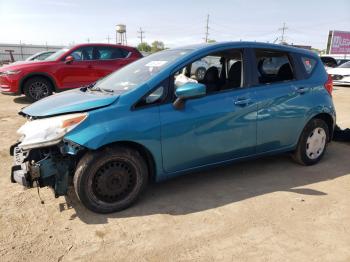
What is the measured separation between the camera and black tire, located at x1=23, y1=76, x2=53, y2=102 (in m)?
9.52

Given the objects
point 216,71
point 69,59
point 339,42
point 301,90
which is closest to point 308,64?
point 301,90

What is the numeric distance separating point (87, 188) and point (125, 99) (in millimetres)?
928

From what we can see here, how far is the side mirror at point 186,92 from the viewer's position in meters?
3.49

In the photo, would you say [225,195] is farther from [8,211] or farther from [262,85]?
[8,211]

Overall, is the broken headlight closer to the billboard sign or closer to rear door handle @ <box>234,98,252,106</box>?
rear door handle @ <box>234,98,252,106</box>

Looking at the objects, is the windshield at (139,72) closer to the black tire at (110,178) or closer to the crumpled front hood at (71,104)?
the crumpled front hood at (71,104)

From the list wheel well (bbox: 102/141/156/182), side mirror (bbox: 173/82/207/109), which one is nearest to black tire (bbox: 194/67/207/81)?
side mirror (bbox: 173/82/207/109)

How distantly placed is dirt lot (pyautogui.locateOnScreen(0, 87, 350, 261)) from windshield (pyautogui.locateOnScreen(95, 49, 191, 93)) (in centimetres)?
124

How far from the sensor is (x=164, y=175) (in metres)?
3.67

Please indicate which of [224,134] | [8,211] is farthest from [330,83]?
[8,211]

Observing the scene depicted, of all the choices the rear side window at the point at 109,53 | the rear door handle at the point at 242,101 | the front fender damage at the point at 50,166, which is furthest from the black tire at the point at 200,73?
the rear side window at the point at 109,53

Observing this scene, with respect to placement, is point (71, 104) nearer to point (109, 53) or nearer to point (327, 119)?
point (327, 119)

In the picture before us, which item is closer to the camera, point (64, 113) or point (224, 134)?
point (64, 113)

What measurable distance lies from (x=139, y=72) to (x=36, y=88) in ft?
21.7
